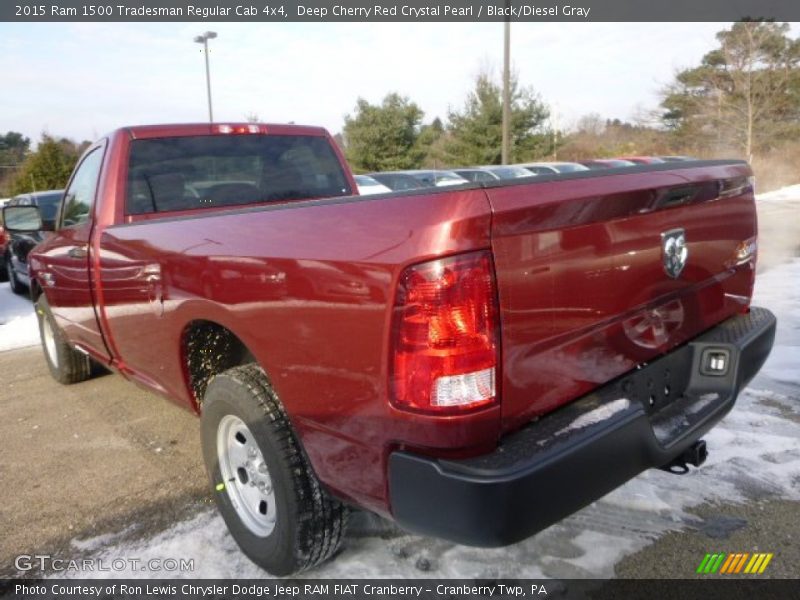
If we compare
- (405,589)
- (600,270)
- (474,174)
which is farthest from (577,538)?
(474,174)

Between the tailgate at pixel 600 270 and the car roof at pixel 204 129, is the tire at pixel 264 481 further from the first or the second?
the car roof at pixel 204 129

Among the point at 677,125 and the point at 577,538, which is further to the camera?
the point at 677,125

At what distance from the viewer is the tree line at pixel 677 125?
30.6 m

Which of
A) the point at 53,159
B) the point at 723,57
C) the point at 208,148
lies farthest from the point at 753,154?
the point at 208,148

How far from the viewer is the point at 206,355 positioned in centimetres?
303

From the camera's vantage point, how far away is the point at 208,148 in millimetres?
3977

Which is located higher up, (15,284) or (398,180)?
(398,180)

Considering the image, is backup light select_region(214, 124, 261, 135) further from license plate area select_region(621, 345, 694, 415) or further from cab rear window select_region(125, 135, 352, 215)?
license plate area select_region(621, 345, 694, 415)

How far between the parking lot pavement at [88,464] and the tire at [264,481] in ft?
1.76

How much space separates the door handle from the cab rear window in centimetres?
44

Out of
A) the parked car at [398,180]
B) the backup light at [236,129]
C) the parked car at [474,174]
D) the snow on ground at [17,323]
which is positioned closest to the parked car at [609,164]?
the backup light at [236,129]

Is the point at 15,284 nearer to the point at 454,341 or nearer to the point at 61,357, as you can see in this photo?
the point at 61,357

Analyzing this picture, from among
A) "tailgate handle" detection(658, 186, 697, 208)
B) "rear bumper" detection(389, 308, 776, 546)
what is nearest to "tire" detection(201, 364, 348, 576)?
"rear bumper" detection(389, 308, 776, 546)

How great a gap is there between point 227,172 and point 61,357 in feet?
7.86
